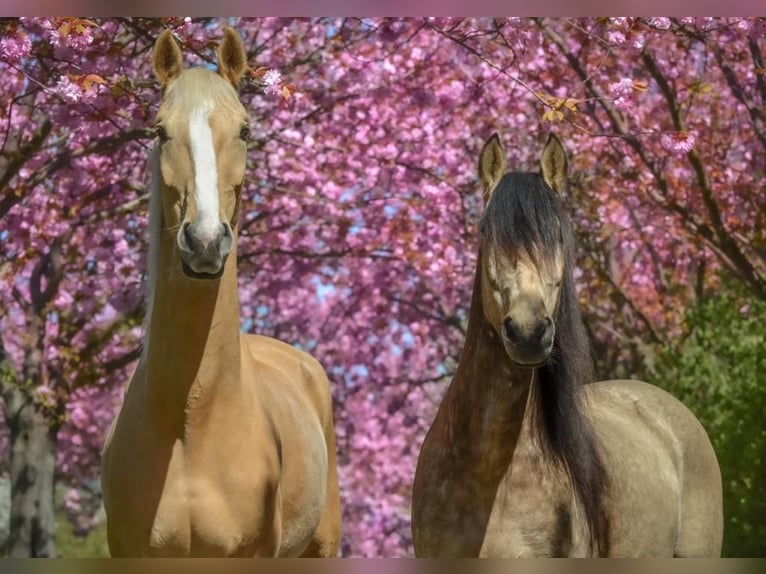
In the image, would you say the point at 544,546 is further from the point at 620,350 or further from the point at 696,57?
the point at 696,57

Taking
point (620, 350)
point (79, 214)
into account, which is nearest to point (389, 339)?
point (620, 350)

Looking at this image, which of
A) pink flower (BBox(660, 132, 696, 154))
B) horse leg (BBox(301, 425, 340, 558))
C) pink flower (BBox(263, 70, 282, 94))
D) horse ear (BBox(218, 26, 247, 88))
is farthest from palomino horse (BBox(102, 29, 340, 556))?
pink flower (BBox(660, 132, 696, 154))

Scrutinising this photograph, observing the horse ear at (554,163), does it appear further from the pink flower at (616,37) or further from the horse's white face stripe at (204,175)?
the pink flower at (616,37)

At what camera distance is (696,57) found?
40.3 ft

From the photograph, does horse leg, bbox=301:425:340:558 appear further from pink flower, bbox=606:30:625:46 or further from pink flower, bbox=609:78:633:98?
pink flower, bbox=606:30:625:46

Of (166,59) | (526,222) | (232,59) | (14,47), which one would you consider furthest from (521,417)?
(14,47)

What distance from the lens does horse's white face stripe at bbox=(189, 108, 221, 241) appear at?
4613mm

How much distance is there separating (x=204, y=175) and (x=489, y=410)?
1313 mm

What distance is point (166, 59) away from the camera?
5273 millimetres

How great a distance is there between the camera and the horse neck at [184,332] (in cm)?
497

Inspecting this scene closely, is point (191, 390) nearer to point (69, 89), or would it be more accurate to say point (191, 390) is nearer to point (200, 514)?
point (200, 514)

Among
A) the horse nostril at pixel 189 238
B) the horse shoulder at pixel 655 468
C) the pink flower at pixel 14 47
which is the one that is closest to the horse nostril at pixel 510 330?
the horse shoulder at pixel 655 468

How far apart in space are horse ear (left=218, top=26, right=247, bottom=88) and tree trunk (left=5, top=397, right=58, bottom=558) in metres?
5.56

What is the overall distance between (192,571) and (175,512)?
33cm
